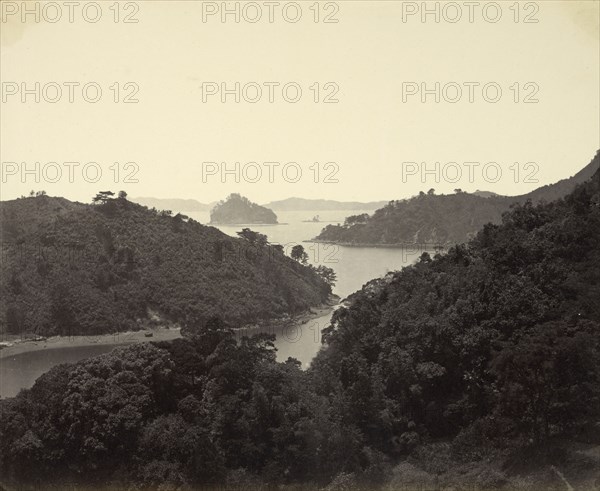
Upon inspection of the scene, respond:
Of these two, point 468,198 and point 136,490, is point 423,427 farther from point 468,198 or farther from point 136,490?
point 468,198

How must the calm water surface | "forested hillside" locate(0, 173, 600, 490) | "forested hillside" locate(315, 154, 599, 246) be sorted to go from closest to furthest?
"forested hillside" locate(0, 173, 600, 490) < the calm water surface < "forested hillside" locate(315, 154, 599, 246)

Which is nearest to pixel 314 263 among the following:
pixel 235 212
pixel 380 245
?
pixel 380 245

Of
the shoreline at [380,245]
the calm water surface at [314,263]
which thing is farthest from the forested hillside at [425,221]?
the calm water surface at [314,263]

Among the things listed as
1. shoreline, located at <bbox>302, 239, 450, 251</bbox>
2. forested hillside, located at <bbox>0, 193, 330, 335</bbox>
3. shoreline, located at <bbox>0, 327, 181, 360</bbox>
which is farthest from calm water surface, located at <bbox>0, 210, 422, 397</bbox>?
forested hillside, located at <bbox>0, 193, 330, 335</bbox>

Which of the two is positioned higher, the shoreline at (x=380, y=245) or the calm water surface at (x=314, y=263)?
the shoreline at (x=380, y=245)

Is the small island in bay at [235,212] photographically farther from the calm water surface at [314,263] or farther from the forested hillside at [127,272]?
the forested hillside at [127,272]

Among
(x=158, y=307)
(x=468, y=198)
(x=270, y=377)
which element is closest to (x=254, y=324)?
(x=158, y=307)

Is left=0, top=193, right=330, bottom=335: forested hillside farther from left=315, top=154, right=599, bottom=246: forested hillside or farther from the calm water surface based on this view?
left=315, top=154, right=599, bottom=246: forested hillside
